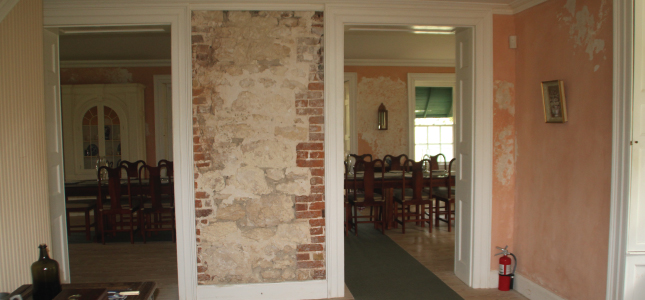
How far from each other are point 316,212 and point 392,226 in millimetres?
2568

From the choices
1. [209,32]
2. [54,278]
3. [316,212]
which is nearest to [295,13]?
[209,32]

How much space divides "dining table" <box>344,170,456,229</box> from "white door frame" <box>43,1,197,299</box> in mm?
2240

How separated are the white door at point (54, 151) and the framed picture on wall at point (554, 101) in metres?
3.70

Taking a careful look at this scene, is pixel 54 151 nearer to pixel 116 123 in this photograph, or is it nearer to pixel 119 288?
pixel 119 288

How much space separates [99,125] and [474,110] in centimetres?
561

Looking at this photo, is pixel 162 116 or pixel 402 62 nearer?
pixel 162 116

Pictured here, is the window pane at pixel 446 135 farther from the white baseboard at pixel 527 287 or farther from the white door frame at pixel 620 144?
the white door frame at pixel 620 144

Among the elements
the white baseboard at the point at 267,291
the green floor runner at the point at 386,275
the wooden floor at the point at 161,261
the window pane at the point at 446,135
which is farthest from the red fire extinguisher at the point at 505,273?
the window pane at the point at 446,135

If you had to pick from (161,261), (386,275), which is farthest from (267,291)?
(161,261)

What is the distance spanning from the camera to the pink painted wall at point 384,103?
694 centimetres

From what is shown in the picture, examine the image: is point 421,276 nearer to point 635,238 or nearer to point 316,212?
point 316,212

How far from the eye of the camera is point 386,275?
372 centimetres

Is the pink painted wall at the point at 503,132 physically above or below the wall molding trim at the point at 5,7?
below

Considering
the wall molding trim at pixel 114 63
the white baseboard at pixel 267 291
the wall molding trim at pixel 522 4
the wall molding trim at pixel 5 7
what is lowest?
the white baseboard at pixel 267 291
